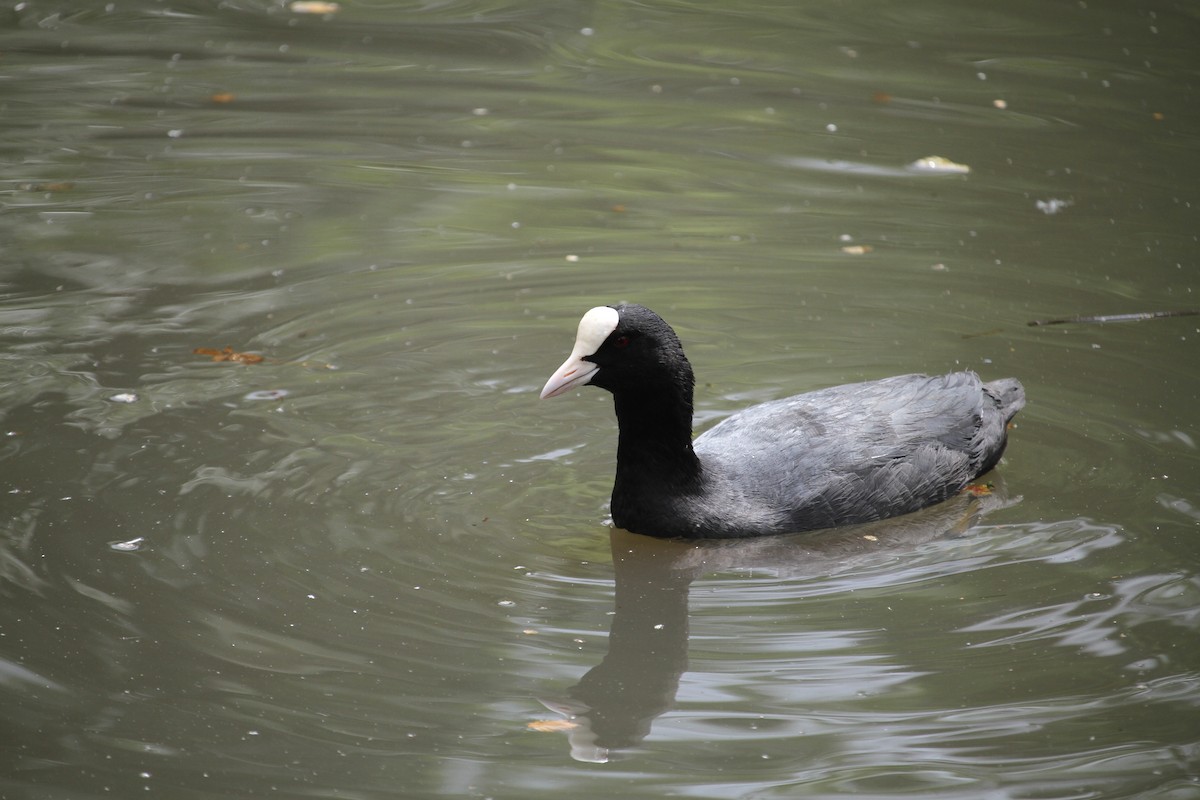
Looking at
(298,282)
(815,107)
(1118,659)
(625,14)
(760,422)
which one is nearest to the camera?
(1118,659)

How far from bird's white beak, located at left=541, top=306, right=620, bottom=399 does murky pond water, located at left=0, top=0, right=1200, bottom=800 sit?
0.65 meters

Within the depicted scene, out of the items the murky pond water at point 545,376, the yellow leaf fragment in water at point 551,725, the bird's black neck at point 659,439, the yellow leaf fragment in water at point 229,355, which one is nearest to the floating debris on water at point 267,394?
the murky pond water at point 545,376

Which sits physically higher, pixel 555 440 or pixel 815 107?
pixel 815 107

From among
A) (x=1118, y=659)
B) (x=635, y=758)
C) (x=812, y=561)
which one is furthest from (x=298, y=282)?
(x=1118, y=659)

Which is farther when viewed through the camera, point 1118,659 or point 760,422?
point 760,422

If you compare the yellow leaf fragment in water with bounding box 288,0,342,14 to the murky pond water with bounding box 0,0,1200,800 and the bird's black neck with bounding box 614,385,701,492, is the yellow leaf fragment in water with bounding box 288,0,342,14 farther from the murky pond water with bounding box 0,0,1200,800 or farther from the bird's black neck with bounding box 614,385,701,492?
the bird's black neck with bounding box 614,385,701,492

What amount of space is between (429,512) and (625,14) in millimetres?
8272

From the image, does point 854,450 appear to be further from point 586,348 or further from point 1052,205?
point 1052,205

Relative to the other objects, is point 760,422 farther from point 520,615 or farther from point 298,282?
point 298,282

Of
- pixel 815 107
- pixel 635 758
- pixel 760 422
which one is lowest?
pixel 635 758

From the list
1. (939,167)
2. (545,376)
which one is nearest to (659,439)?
(545,376)

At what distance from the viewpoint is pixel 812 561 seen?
589cm

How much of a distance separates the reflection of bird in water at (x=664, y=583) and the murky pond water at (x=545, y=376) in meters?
0.03

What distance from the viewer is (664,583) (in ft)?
18.8
